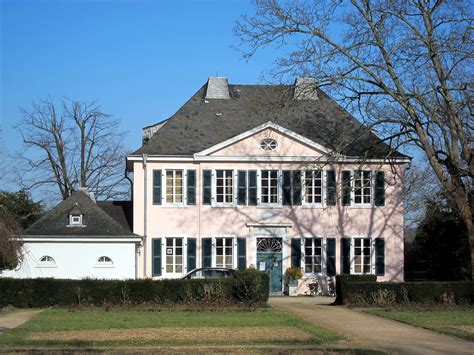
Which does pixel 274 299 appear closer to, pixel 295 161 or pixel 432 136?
pixel 295 161

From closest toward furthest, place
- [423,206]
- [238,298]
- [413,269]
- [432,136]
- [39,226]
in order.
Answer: [238,298], [432,136], [39,226], [423,206], [413,269]

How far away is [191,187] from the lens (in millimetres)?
40750

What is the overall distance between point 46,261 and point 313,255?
1304cm

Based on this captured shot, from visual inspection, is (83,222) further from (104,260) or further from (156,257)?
(156,257)

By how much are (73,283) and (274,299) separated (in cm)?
1052

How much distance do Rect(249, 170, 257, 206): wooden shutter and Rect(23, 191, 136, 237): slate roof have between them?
20.0ft

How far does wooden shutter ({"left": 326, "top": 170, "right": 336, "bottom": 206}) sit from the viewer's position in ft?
135

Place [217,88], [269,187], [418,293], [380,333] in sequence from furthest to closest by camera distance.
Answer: [217,88] < [269,187] < [418,293] < [380,333]

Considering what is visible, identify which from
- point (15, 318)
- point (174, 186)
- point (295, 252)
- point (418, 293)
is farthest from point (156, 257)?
point (418, 293)

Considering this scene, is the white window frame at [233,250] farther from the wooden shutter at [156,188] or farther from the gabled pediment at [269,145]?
the gabled pediment at [269,145]

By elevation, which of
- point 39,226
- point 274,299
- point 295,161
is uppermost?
point 295,161

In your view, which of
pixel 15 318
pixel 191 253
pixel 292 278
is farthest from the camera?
pixel 191 253

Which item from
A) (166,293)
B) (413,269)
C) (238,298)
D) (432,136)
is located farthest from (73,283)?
(413,269)

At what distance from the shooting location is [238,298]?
30625 mm
